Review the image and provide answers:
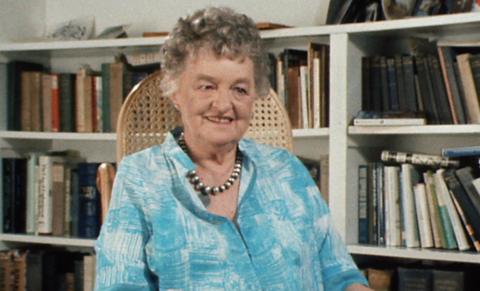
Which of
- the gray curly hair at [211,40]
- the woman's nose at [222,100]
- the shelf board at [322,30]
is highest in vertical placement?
the shelf board at [322,30]

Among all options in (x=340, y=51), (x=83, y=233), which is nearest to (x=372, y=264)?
(x=340, y=51)

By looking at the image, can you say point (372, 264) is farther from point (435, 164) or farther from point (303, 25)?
point (303, 25)

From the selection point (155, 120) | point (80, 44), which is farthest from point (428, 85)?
point (80, 44)

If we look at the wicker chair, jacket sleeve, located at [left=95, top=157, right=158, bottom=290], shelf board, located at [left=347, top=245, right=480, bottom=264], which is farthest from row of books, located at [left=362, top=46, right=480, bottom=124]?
jacket sleeve, located at [left=95, top=157, right=158, bottom=290]

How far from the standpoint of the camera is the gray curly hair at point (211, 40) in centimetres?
Answer: 161

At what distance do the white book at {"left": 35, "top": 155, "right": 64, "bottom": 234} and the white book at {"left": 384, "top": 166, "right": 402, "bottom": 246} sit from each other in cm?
136

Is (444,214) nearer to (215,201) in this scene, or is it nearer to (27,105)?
(215,201)

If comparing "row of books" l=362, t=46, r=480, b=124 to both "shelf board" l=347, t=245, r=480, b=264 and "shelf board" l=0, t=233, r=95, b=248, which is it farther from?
"shelf board" l=0, t=233, r=95, b=248

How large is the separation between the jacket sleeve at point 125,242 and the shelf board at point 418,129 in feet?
4.03

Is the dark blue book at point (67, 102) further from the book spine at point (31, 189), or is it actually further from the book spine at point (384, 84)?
the book spine at point (384, 84)

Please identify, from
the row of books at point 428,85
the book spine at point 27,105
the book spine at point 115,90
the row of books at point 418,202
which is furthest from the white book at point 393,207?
the book spine at point 27,105

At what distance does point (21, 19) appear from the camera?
351 centimetres

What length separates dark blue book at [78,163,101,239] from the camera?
10.6 feet

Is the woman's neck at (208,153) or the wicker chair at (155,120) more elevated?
the wicker chair at (155,120)
